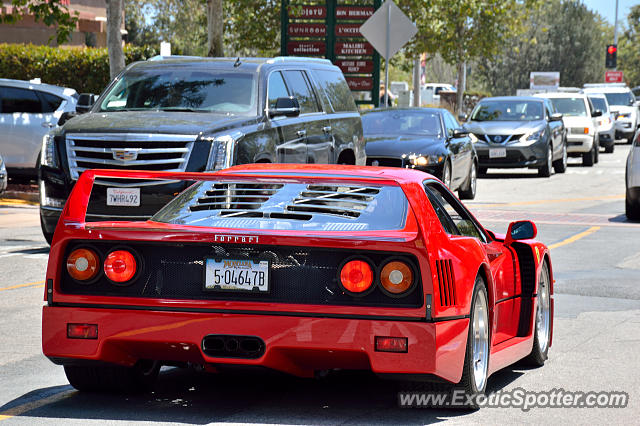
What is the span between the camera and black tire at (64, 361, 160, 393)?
Answer: 20.5 ft

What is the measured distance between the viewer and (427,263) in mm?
5582

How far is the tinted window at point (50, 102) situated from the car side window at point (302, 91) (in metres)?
7.37

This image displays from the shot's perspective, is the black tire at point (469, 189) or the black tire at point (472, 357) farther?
the black tire at point (469, 189)

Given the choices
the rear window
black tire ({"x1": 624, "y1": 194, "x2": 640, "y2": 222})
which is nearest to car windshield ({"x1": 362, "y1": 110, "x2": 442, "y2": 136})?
black tire ({"x1": 624, "y1": 194, "x2": 640, "y2": 222})

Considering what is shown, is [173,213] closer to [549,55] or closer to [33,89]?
[33,89]

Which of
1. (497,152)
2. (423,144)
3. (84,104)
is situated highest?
(84,104)

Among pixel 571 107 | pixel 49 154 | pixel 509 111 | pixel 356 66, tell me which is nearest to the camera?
pixel 49 154

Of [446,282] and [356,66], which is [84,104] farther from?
[356,66]

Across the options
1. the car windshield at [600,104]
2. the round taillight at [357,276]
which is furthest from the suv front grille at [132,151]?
the car windshield at [600,104]

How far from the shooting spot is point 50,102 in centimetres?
2034

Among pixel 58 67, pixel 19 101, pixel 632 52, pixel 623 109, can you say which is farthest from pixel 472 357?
pixel 632 52

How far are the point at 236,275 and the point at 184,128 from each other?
6.08 metres

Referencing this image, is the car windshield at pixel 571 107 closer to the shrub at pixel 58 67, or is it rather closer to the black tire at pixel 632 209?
the shrub at pixel 58 67

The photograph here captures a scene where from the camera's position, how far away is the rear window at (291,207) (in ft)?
19.2
